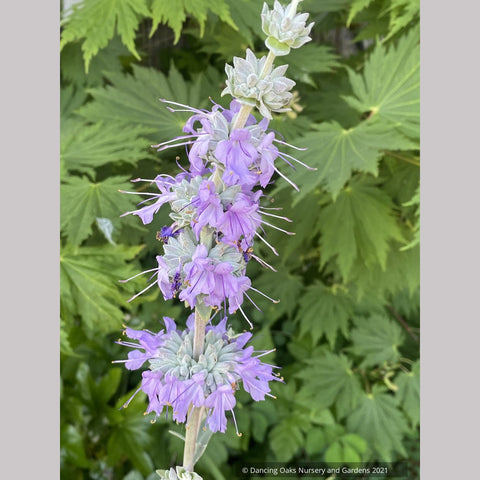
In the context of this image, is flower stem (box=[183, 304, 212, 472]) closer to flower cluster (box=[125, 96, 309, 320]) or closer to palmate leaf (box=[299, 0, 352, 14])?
flower cluster (box=[125, 96, 309, 320])

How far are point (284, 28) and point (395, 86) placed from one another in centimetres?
85

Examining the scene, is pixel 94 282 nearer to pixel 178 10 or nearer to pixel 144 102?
pixel 144 102

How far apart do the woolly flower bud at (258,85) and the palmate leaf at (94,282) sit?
744 millimetres

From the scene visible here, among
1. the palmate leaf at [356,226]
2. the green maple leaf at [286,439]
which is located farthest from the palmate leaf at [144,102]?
the green maple leaf at [286,439]

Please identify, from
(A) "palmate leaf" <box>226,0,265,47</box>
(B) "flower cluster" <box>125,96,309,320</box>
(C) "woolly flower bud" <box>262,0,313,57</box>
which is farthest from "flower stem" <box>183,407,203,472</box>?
(A) "palmate leaf" <box>226,0,265,47</box>

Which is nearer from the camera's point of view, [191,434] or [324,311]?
[191,434]

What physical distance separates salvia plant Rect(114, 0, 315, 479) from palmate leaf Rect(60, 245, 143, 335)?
523 millimetres

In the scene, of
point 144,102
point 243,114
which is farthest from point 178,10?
point 243,114

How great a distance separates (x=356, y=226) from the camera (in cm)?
147

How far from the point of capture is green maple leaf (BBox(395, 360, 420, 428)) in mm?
1757

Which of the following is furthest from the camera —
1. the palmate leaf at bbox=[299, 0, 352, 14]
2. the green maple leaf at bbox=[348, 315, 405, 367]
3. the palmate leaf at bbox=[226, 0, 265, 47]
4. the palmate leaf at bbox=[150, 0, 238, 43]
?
the green maple leaf at bbox=[348, 315, 405, 367]

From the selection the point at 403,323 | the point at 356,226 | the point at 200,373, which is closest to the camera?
the point at 200,373

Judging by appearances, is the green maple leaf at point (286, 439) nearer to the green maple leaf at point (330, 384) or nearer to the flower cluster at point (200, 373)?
the green maple leaf at point (330, 384)

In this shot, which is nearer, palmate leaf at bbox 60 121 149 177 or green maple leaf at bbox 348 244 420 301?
palmate leaf at bbox 60 121 149 177
